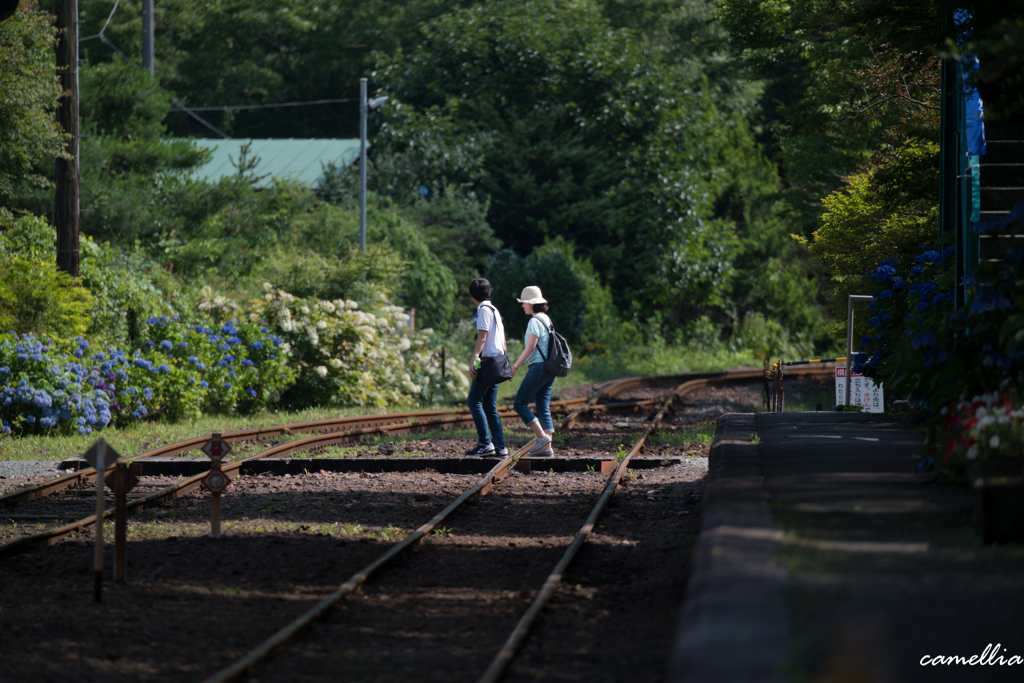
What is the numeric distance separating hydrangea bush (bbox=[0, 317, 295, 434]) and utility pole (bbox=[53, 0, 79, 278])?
1.83 m

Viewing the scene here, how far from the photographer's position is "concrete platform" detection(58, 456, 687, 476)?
11250 millimetres

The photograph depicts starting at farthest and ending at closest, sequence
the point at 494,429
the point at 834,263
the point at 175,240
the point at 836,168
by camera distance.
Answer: the point at 175,240, the point at 836,168, the point at 834,263, the point at 494,429

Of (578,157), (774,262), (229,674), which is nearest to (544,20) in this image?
(578,157)

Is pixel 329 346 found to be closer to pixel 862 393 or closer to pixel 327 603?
pixel 862 393

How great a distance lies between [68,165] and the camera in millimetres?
17891

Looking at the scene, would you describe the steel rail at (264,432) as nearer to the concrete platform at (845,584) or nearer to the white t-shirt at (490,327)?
the white t-shirt at (490,327)

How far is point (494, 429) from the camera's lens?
11.7m

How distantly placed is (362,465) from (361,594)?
17.7ft

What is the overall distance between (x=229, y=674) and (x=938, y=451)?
4621 millimetres

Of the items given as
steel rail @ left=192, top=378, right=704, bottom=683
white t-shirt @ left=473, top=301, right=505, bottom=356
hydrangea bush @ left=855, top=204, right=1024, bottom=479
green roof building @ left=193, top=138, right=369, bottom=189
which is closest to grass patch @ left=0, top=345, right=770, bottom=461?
white t-shirt @ left=473, top=301, right=505, bottom=356

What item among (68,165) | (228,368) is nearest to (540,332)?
(228,368)

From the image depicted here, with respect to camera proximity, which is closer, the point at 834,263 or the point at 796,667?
the point at 796,667

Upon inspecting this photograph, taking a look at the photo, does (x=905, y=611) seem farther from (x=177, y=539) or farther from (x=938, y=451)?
(x=177, y=539)

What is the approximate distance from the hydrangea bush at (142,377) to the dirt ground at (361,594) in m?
4.79
